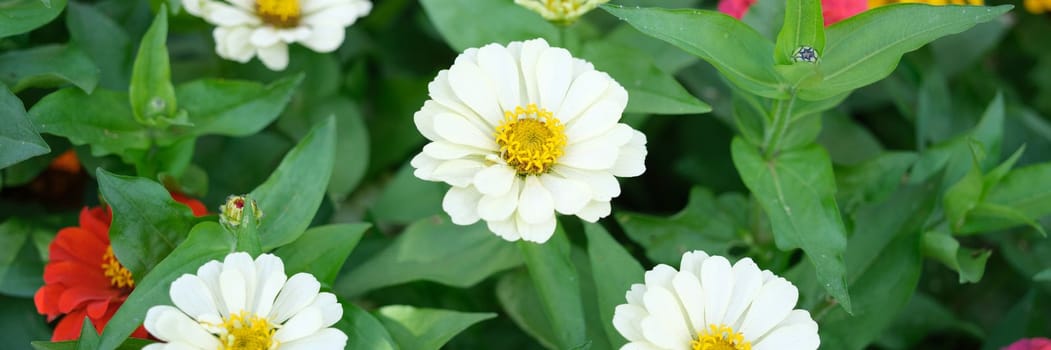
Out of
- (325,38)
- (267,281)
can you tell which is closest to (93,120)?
(325,38)

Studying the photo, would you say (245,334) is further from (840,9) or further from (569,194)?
(840,9)

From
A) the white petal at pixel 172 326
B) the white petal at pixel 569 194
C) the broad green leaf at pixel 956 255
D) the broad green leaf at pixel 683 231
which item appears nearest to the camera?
the white petal at pixel 172 326

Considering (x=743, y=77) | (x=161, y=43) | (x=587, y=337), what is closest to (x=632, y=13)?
(x=743, y=77)

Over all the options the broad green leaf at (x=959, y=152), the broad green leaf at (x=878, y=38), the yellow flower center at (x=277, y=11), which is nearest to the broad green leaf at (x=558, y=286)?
the broad green leaf at (x=878, y=38)

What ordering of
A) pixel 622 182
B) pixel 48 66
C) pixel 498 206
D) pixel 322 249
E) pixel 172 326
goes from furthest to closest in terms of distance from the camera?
1. pixel 622 182
2. pixel 48 66
3. pixel 322 249
4. pixel 498 206
5. pixel 172 326

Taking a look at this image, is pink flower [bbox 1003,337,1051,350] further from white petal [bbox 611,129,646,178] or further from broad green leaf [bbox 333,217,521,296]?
broad green leaf [bbox 333,217,521,296]

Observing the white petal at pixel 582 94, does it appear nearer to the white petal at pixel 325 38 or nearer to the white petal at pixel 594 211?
the white petal at pixel 594 211

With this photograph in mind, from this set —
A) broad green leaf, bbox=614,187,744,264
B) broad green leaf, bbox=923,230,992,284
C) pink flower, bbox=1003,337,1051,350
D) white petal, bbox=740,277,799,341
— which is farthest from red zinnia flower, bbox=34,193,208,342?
pink flower, bbox=1003,337,1051,350

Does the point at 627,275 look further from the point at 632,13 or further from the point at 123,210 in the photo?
the point at 123,210
